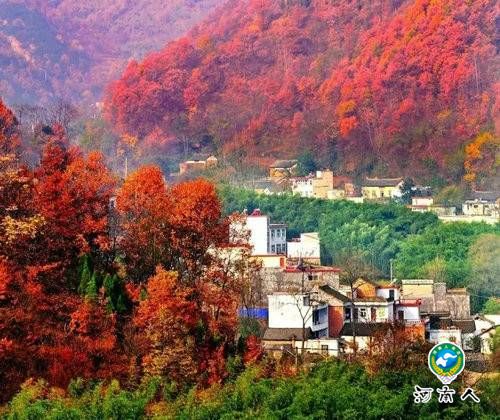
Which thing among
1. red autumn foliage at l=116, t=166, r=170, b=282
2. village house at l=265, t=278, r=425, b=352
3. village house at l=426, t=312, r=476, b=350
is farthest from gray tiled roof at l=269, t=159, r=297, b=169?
red autumn foliage at l=116, t=166, r=170, b=282

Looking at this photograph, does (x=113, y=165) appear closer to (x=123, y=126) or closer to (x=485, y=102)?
(x=123, y=126)

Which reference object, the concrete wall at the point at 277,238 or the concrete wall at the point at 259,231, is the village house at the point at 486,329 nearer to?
the concrete wall at the point at 259,231

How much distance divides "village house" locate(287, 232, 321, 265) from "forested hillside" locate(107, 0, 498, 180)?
11436 millimetres

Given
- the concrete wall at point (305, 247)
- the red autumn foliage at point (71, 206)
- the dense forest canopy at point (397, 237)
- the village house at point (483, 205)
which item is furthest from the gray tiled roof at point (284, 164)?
the red autumn foliage at point (71, 206)

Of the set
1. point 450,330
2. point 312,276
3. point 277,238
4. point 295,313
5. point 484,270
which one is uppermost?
point 277,238

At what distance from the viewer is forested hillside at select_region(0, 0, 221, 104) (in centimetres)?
6988

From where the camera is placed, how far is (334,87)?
52844 millimetres

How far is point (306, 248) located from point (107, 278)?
1319 cm

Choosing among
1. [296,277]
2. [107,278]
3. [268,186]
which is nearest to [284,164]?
[268,186]

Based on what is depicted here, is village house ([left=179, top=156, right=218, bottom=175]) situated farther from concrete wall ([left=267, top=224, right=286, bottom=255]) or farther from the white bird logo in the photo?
the white bird logo

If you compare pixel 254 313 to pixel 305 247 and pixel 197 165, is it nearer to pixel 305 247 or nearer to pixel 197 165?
pixel 305 247

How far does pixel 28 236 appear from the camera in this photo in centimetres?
1602

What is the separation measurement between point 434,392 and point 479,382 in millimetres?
1281

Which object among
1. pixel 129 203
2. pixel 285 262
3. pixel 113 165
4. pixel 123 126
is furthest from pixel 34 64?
pixel 129 203
